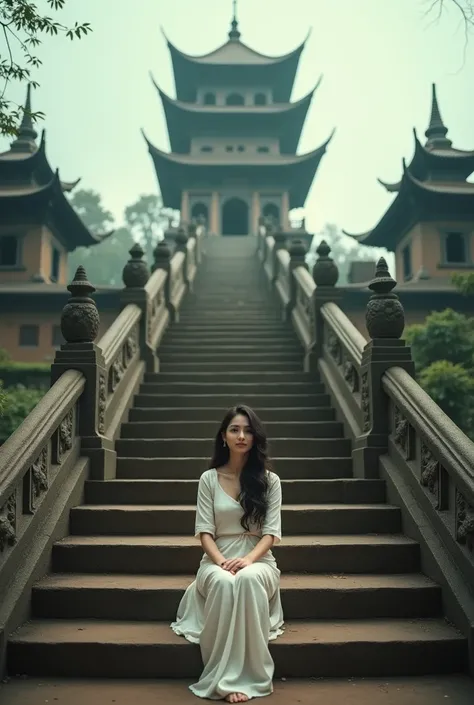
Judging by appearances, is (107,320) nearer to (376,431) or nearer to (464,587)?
(376,431)

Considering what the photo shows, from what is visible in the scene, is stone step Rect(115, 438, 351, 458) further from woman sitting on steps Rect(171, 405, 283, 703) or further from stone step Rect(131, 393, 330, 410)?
woman sitting on steps Rect(171, 405, 283, 703)

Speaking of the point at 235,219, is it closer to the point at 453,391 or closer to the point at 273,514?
the point at 453,391

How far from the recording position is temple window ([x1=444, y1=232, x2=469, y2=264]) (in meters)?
23.0

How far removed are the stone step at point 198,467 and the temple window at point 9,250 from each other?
61.2 feet

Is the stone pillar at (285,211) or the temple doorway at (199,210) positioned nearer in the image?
the stone pillar at (285,211)

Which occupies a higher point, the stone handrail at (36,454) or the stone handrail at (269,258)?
the stone handrail at (269,258)

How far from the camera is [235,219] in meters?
35.7

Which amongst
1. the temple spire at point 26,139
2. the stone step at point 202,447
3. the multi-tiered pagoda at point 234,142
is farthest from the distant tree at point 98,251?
the stone step at point 202,447

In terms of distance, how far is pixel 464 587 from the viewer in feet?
14.0

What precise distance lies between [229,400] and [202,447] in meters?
1.15

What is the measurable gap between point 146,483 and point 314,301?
150 inches

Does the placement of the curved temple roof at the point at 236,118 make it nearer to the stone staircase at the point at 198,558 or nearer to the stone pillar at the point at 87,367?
the stone staircase at the point at 198,558

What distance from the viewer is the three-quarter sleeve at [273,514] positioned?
13.5ft

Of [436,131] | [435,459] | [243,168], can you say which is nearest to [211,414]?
[435,459]
